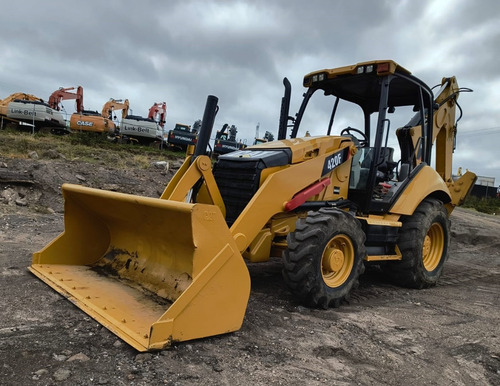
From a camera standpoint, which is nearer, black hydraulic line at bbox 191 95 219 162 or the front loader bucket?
the front loader bucket

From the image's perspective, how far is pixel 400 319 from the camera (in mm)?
4176

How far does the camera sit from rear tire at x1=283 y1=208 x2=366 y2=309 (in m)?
3.91

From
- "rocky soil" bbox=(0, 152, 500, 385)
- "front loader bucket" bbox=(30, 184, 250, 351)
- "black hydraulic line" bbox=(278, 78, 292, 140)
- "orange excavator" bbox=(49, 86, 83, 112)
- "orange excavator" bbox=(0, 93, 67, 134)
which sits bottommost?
"rocky soil" bbox=(0, 152, 500, 385)

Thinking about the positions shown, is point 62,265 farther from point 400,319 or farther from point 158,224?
point 400,319

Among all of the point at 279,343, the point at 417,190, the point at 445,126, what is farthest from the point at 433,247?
the point at 279,343

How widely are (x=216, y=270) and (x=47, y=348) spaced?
1250 mm

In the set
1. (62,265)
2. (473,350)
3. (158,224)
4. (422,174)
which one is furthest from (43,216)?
(473,350)

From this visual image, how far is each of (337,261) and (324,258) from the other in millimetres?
180

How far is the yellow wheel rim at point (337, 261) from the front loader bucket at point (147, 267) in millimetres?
1106

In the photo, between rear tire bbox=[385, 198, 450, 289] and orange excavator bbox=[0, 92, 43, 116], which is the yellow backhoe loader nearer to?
rear tire bbox=[385, 198, 450, 289]

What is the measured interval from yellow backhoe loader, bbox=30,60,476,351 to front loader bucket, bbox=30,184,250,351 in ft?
0.04

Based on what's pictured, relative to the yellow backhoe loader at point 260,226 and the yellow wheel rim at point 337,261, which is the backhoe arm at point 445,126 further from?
the yellow wheel rim at point 337,261

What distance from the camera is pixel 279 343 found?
129 inches

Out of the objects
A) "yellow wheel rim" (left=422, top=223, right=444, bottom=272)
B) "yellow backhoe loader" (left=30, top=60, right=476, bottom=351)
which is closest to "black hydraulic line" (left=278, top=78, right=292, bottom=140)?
"yellow backhoe loader" (left=30, top=60, right=476, bottom=351)
